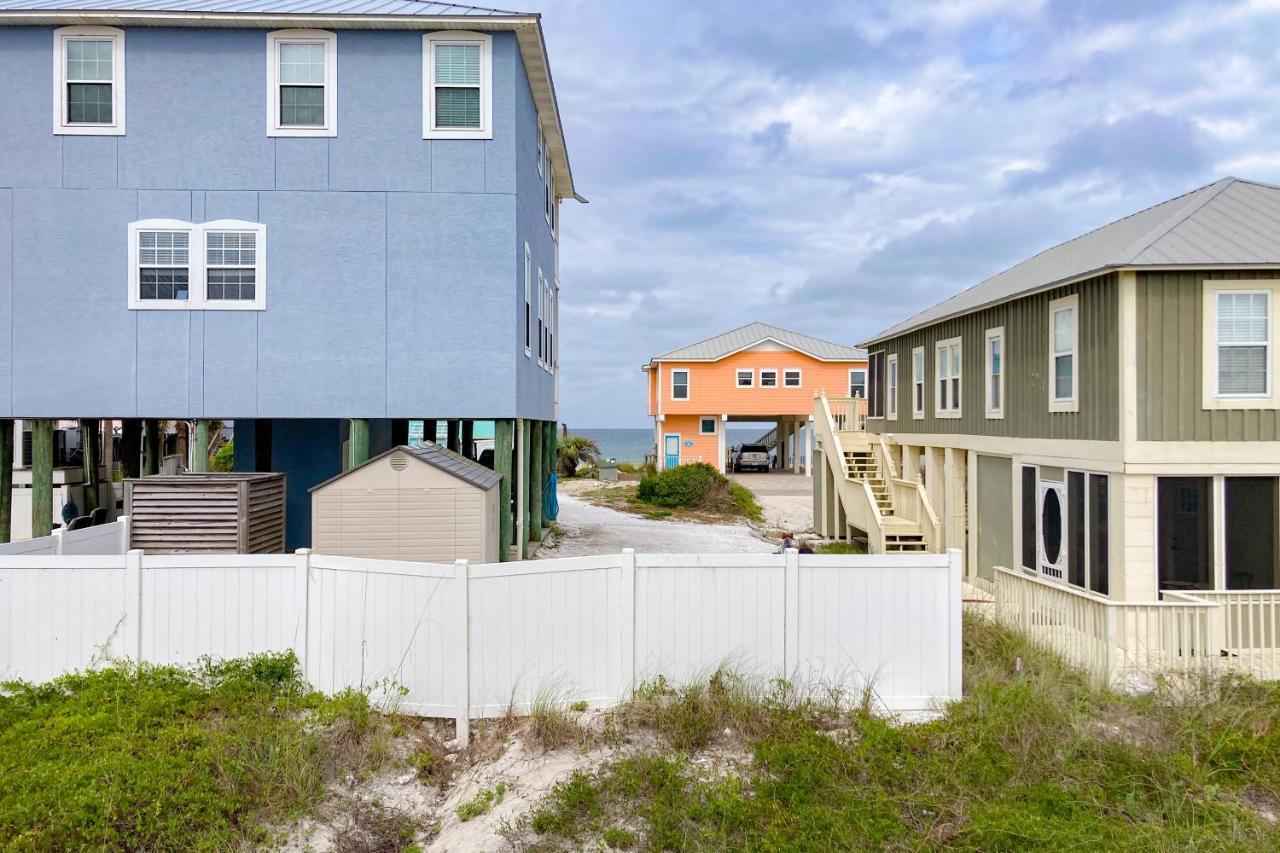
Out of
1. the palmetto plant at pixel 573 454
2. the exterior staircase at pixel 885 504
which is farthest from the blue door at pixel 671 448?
the exterior staircase at pixel 885 504

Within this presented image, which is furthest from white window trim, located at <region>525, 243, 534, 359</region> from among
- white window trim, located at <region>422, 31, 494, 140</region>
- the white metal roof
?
the white metal roof

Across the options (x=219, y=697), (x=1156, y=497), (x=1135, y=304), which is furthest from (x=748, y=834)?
(x=1135, y=304)

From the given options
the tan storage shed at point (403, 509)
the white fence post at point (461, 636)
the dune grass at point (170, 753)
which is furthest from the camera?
the tan storage shed at point (403, 509)

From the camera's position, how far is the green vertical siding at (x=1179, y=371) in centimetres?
1015

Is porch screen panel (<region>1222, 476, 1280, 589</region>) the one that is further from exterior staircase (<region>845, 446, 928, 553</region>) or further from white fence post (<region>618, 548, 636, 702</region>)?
white fence post (<region>618, 548, 636, 702</region>)

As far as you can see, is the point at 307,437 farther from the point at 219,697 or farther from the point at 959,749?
the point at 959,749

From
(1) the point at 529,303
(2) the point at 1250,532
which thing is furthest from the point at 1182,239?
(1) the point at 529,303

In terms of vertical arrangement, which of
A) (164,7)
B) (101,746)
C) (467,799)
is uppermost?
(164,7)

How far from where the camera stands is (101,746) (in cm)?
607

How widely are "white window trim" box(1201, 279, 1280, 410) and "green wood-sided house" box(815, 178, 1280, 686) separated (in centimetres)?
2

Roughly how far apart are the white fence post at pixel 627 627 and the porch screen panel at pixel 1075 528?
764cm

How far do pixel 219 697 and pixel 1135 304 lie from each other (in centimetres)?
1112

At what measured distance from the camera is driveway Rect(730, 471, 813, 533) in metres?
24.2

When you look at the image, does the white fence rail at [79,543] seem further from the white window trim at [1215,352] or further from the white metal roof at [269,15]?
the white window trim at [1215,352]
